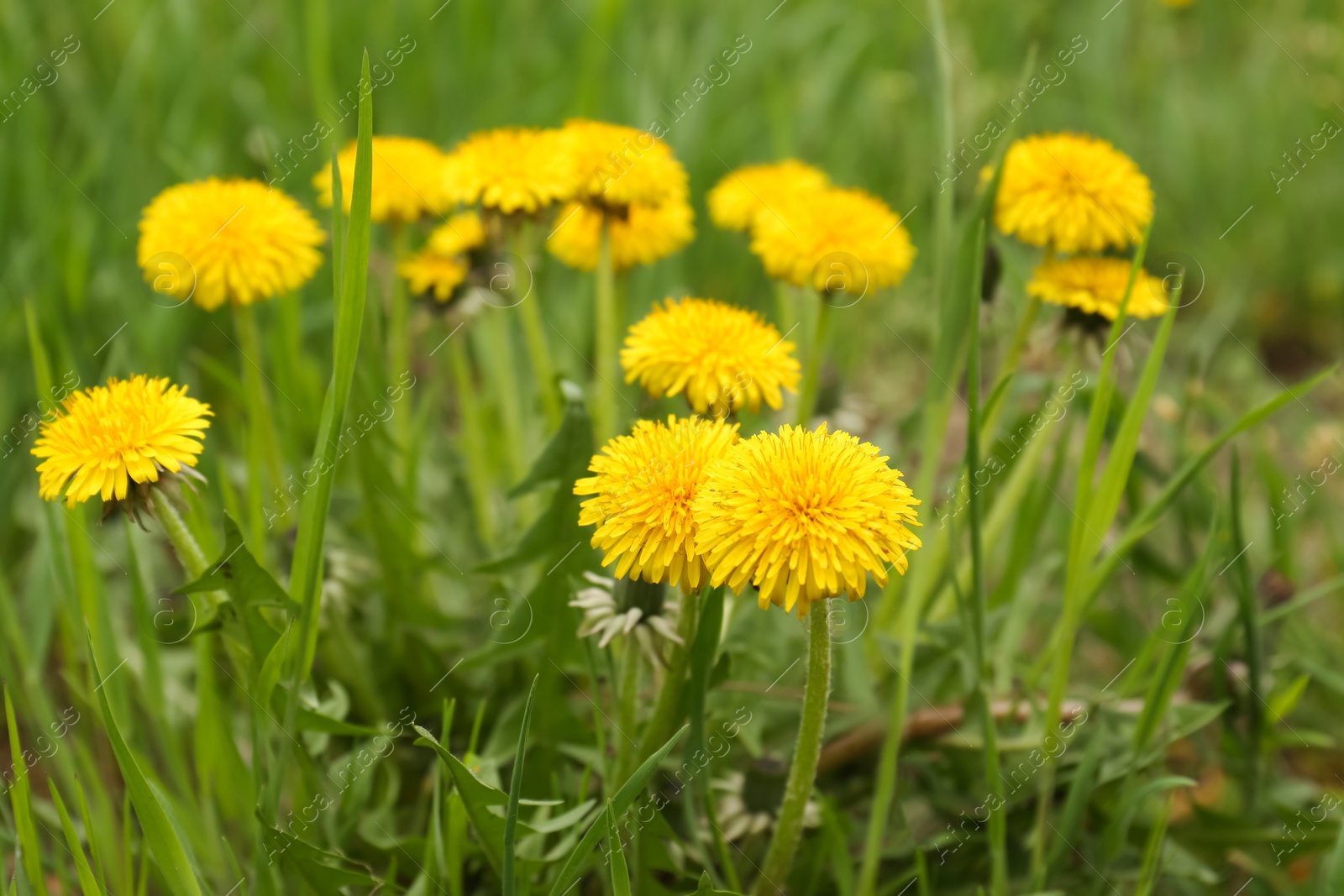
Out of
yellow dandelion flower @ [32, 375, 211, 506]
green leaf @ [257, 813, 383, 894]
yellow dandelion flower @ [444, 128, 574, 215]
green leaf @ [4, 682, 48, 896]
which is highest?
yellow dandelion flower @ [444, 128, 574, 215]

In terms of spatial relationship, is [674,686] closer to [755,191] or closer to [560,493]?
[560,493]

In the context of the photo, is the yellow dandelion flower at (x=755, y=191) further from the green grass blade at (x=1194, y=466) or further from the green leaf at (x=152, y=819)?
the green leaf at (x=152, y=819)

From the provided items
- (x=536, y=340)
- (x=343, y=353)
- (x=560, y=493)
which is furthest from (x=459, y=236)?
(x=343, y=353)

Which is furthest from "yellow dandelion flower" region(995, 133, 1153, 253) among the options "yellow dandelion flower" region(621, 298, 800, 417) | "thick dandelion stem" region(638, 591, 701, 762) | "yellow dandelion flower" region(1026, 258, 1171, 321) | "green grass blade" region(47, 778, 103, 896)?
"green grass blade" region(47, 778, 103, 896)

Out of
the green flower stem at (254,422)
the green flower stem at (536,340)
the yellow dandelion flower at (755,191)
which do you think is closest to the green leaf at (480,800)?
the green flower stem at (254,422)

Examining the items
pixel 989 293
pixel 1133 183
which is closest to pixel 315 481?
pixel 989 293

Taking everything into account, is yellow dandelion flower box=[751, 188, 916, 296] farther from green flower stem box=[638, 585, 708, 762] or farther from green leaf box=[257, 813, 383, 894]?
green leaf box=[257, 813, 383, 894]
